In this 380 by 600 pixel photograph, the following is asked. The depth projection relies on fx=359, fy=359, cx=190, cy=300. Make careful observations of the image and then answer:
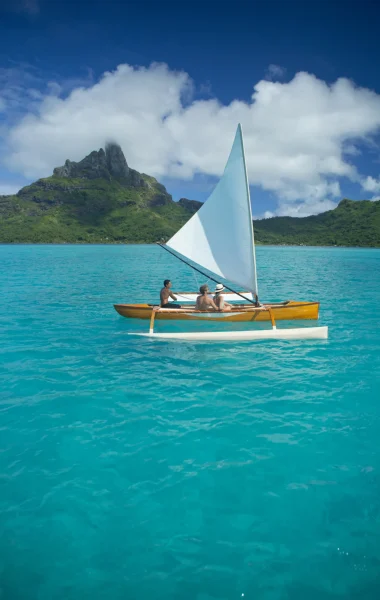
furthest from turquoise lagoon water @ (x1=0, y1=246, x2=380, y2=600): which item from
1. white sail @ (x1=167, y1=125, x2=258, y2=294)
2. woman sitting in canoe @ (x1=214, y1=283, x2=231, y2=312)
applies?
white sail @ (x1=167, y1=125, x2=258, y2=294)

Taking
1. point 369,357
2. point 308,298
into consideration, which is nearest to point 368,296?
point 308,298

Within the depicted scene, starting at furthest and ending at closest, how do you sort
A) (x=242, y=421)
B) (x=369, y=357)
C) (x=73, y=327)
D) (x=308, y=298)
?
(x=308, y=298) → (x=73, y=327) → (x=369, y=357) → (x=242, y=421)

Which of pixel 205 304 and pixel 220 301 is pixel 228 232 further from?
pixel 205 304

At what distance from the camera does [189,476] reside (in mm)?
7273

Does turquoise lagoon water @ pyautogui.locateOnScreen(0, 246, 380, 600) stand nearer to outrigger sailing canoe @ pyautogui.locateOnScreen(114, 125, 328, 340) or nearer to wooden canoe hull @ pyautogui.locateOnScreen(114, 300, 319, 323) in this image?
outrigger sailing canoe @ pyautogui.locateOnScreen(114, 125, 328, 340)

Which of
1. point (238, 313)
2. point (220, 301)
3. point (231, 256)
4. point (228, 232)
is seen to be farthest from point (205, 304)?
point (228, 232)

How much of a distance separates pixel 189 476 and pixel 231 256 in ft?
41.5

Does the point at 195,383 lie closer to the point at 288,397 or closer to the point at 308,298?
the point at 288,397

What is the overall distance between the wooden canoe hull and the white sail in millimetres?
1269

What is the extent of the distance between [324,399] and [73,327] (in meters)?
13.4

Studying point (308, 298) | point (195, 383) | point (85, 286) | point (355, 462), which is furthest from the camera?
point (85, 286)

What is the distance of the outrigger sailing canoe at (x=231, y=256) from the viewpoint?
16750 millimetres

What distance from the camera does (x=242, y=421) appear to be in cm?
941

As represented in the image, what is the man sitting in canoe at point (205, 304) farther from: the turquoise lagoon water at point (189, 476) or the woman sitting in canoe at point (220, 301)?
the turquoise lagoon water at point (189, 476)
